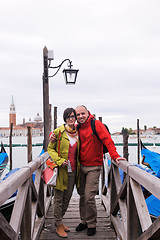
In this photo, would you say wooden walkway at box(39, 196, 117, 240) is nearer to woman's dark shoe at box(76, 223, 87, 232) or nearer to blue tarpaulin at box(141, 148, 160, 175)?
woman's dark shoe at box(76, 223, 87, 232)

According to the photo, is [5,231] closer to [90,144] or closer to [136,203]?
[136,203]

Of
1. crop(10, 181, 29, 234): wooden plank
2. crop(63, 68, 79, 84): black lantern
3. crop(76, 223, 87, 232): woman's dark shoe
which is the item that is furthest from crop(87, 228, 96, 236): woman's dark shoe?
crop(63, 68, 79, 84): black lantern

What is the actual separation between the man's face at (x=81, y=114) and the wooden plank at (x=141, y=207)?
3.19ft

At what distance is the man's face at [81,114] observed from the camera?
9.41 ft

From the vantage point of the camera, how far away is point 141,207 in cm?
185

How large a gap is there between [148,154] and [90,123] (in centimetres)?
379

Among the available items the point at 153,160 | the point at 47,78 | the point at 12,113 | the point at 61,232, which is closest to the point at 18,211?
the point at 61,232

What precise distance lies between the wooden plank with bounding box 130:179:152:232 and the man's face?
0.97 m

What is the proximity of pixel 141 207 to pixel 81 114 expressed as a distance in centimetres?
127

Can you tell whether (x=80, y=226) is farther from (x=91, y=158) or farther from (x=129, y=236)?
(x=129, y=236)

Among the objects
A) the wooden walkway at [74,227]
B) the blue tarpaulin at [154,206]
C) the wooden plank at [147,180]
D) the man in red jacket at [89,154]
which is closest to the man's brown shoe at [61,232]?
the wooden walkway at [74,227]

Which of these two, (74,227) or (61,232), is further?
(74,227)

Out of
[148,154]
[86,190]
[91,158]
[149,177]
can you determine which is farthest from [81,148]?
[148,154]

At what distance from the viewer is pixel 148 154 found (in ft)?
20.7
